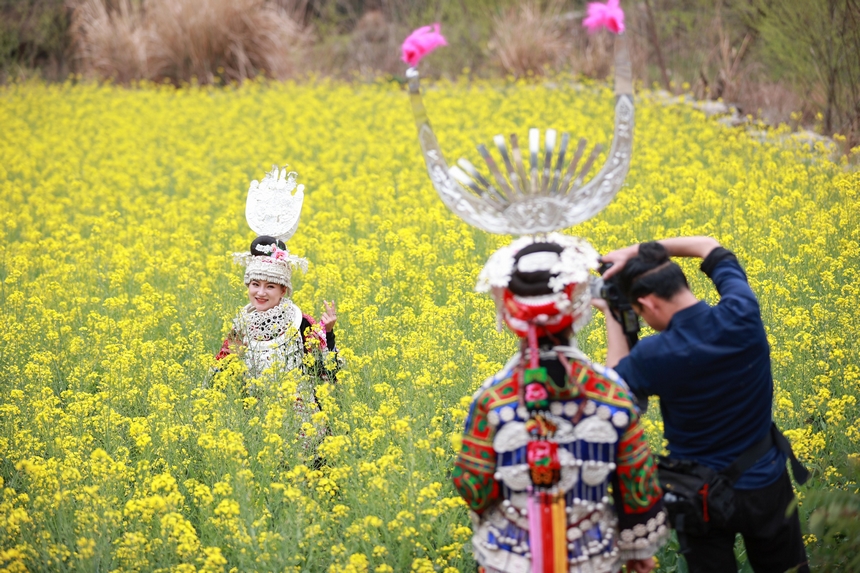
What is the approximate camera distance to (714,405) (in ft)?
9.98

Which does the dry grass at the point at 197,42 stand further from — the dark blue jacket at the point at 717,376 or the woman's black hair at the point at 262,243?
the dark blue jacket at the point at 717,376

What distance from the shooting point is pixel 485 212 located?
2.79m

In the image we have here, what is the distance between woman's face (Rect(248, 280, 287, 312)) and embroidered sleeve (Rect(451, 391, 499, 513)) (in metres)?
2.49

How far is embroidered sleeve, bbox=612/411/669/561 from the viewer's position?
265 cm

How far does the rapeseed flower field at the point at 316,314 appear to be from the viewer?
3.86 m

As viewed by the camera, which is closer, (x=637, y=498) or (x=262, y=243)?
(x=637, y=498)

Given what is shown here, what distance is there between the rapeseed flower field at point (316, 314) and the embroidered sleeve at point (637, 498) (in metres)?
0.98

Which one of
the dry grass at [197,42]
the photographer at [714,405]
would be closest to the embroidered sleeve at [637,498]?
Answer: the photographer at [714,405]

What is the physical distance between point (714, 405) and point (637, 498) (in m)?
0.54

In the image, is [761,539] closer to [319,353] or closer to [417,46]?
[417,46]

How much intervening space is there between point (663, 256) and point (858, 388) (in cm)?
230

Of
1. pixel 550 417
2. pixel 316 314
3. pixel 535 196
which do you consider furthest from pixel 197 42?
pixel 550 417

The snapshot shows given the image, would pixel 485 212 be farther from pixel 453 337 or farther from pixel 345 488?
pixel 453 337

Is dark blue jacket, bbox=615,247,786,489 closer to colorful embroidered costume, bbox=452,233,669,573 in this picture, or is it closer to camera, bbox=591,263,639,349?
camera, bbox=591,263,639,349
